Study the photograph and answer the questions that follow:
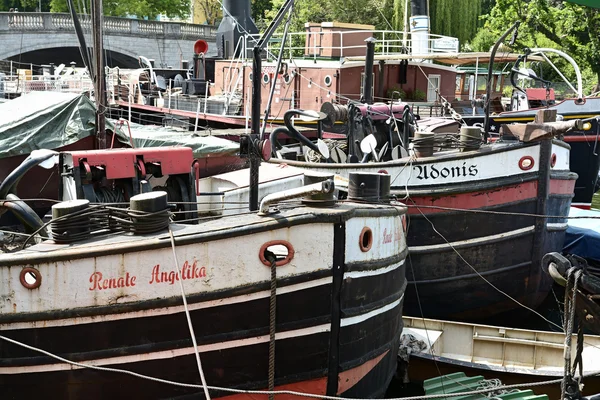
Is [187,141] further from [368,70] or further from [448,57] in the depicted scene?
[448,57]

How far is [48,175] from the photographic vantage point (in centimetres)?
1045

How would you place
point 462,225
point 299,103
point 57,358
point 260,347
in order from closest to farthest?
point 57,358 → point 260,347 → point 462,225 → point 299,103

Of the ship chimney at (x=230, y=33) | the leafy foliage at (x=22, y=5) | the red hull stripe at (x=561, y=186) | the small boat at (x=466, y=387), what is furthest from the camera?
the leafy foliage at (x=22, y=5)

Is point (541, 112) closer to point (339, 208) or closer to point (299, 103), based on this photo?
point (339, 208)

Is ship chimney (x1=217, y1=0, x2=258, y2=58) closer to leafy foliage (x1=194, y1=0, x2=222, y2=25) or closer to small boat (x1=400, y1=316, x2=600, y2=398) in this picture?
leafy foliage (x1=194, y1=0, x2=222, y2=25)

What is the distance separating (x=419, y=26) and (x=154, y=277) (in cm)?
1910

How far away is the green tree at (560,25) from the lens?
101 ft

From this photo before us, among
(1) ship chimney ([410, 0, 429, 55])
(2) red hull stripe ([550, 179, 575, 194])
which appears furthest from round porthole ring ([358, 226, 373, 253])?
(1) ship chimney ([410, 0, 429, 55])

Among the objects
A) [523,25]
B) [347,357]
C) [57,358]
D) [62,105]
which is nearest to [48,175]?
[62,105]

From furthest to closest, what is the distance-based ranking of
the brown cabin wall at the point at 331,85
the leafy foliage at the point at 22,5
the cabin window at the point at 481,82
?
the leafy foliage at the point at 22,5, the cabin window at the point at 481,82, the brown cabin wall at the point at 331,85

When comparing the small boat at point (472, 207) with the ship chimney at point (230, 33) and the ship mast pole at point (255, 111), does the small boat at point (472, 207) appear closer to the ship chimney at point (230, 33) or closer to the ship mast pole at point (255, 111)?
the ship mast pole at point (255, 111)

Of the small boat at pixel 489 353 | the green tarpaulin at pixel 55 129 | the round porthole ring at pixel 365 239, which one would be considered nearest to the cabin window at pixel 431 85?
the green tarpaulin at pixel 55 129

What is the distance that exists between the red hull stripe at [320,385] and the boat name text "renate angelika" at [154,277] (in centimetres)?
118

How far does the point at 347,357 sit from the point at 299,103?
13.0 meters
